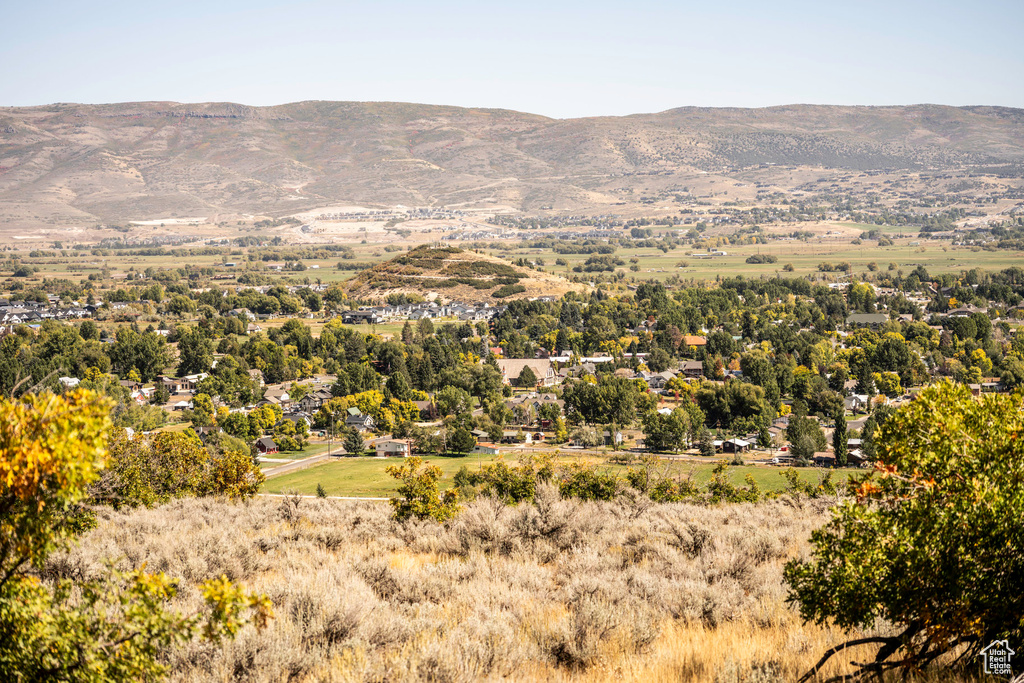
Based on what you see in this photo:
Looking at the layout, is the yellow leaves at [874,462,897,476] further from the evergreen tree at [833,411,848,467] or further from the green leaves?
the evergreen tree at [833,411,848,467]

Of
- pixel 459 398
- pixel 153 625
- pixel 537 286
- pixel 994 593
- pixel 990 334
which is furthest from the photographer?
pixel 537 286

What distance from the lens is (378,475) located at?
4803 centimetres

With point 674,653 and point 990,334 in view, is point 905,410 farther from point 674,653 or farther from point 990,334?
point 990,334

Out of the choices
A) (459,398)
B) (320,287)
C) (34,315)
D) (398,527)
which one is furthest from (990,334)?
A: (34,315)

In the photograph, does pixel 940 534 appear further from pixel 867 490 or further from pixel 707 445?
pixel 707 445

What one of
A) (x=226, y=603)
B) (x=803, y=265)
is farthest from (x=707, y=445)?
(x=803, y=265)

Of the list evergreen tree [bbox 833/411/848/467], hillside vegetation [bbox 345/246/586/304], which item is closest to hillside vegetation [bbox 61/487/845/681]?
evergreen tree [bbox 833/411/848/467]

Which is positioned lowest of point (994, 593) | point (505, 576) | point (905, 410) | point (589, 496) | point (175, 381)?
point (175, 381)

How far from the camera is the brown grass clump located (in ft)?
25.0

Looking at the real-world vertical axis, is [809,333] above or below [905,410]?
below

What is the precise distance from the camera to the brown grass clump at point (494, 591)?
300 inches

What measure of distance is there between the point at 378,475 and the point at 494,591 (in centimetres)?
3919

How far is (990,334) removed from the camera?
89875 millimetres

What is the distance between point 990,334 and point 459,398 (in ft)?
203
